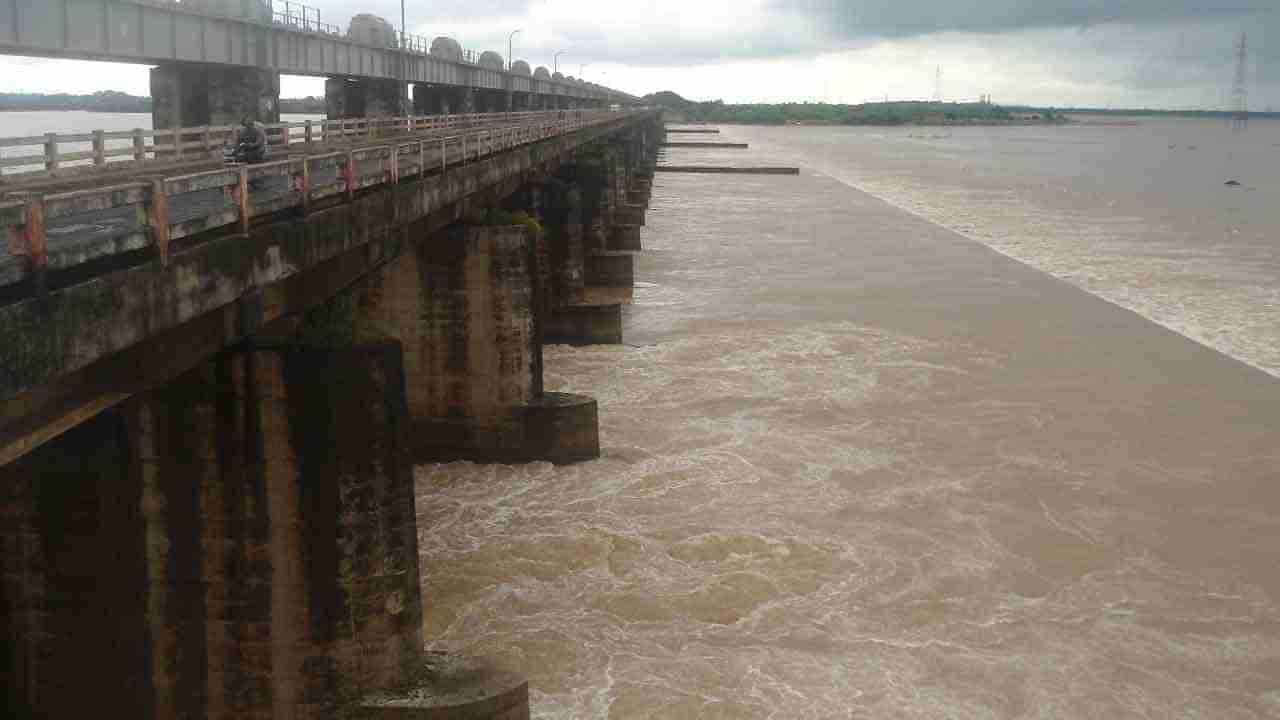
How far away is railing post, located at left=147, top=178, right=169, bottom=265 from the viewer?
9.53 metres

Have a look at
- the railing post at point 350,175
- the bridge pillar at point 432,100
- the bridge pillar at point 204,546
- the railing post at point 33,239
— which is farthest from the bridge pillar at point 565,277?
the bridge pillar at point 432,100

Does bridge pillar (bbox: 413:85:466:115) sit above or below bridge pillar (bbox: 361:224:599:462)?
above

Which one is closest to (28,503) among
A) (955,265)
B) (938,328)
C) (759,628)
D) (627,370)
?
(759,628)

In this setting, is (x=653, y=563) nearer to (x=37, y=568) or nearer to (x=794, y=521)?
(x=794, y=521)

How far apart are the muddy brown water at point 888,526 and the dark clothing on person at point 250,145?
23.1 ft

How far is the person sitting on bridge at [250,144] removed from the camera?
1496 centimetres

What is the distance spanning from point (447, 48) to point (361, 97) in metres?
17.9

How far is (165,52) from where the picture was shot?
91.3ft

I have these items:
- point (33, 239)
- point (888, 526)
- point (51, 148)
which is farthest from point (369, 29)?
point (33, 239)

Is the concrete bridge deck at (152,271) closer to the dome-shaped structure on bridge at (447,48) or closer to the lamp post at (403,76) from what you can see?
the lamp post at (403,76)

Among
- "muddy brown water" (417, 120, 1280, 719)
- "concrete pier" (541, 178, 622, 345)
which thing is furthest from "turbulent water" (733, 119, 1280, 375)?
"concrete pier" (541, 178, 622, 345)

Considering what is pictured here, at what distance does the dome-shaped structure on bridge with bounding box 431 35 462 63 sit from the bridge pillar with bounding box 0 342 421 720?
55.1 m

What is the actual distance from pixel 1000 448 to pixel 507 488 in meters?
10.6

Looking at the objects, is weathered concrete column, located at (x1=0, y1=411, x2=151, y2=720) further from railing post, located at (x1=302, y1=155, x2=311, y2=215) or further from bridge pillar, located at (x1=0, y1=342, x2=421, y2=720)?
railing post, located at (x1=302, y1=155, x2=311, y2=215)
